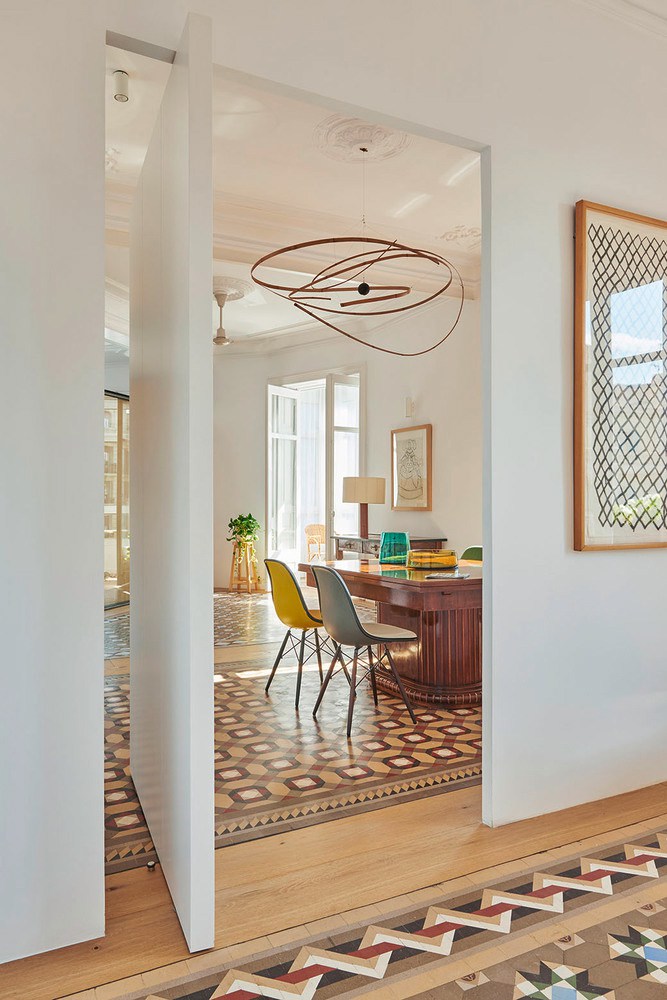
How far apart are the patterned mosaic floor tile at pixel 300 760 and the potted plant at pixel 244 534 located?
16.0 feet

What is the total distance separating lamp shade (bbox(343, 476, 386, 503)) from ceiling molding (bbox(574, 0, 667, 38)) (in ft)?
14.2

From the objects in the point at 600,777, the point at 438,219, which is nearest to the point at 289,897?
the point at 600,777

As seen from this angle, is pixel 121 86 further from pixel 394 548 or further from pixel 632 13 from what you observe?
pixel 394 548

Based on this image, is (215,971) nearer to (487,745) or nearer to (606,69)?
(487,745)

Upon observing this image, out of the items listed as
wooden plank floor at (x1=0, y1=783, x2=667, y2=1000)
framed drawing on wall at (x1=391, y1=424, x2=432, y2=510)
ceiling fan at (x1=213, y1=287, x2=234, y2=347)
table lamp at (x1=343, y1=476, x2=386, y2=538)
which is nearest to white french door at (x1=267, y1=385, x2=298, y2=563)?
framed drawing on wall at (x1=391, y1=424, x2=432, y2=510)

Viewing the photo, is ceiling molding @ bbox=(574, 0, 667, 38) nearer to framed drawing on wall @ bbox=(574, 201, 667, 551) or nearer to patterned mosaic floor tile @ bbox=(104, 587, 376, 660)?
framed drawing on wall @ bbox=(574, 201, 667, 551)

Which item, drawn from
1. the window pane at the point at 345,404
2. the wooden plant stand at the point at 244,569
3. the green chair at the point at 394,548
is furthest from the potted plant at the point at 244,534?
the green chair at the point at 394,548

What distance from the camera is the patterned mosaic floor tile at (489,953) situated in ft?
5.81

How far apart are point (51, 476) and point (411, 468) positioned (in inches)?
232

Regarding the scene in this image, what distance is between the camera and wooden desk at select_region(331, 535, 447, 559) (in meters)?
7.16

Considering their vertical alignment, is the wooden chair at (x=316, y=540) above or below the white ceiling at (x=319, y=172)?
below

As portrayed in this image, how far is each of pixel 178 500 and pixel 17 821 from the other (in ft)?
3.21

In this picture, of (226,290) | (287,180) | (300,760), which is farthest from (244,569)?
(300,760)

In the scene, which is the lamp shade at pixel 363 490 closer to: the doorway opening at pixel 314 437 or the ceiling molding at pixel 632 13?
the doorway opening at pixel 314 437
